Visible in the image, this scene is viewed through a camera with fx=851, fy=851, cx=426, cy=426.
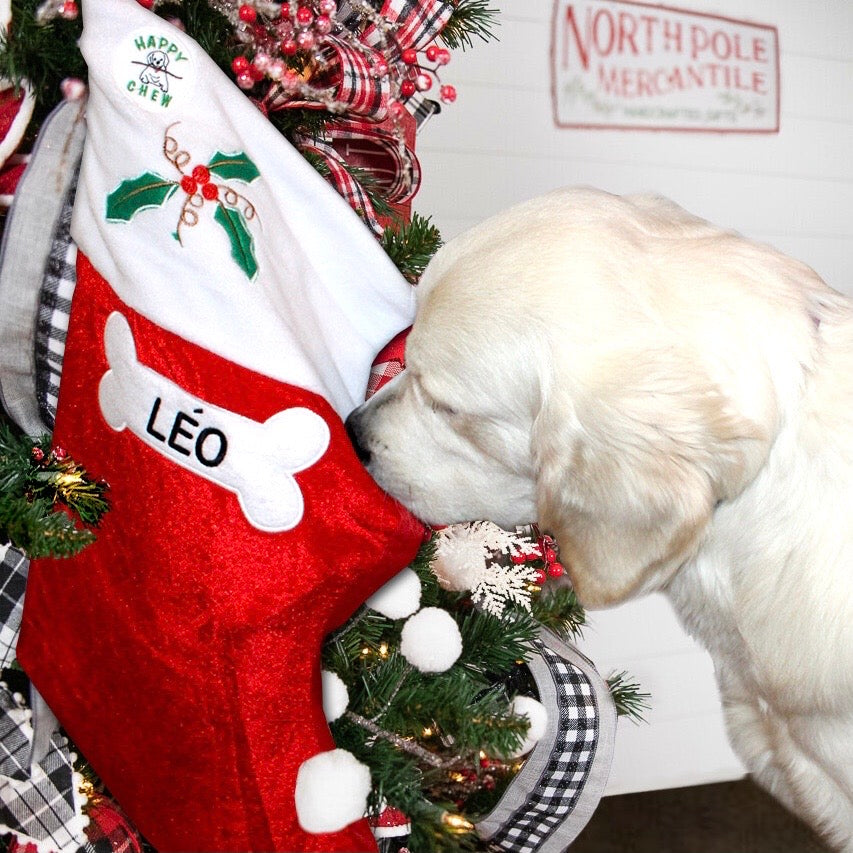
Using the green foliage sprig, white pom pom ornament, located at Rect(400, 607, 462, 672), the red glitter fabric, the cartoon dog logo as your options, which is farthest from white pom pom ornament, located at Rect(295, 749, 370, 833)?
the cartoon dog logo

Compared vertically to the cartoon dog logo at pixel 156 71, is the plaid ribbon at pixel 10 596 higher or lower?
lower

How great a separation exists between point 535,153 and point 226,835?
5.90ft

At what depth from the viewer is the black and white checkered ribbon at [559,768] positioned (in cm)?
104

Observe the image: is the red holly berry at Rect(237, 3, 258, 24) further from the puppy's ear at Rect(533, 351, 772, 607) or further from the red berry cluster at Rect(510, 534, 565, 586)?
the red berry cluster at Rect(510, 534, 565, 586)

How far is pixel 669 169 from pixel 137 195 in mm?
1802

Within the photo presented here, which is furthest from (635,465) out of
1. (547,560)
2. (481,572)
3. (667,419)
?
(547,560)

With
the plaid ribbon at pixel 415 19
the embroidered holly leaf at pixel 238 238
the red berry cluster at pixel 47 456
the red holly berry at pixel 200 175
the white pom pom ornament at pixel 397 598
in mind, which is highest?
the plaid ribbon at pixel 415 19

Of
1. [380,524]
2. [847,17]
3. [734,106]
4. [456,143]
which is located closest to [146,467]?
[380,524]

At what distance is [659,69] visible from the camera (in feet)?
7.23

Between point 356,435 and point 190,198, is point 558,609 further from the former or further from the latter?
point 190,198

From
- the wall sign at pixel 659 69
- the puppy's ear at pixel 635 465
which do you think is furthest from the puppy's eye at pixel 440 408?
the wall sign at pixel 659 69

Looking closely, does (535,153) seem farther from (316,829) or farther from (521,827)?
(316,829)

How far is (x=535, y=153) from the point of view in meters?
2.13

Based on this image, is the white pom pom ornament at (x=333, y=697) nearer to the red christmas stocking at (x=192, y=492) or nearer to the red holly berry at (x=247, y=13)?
the red christmas stocking at (x=192, y=492)
